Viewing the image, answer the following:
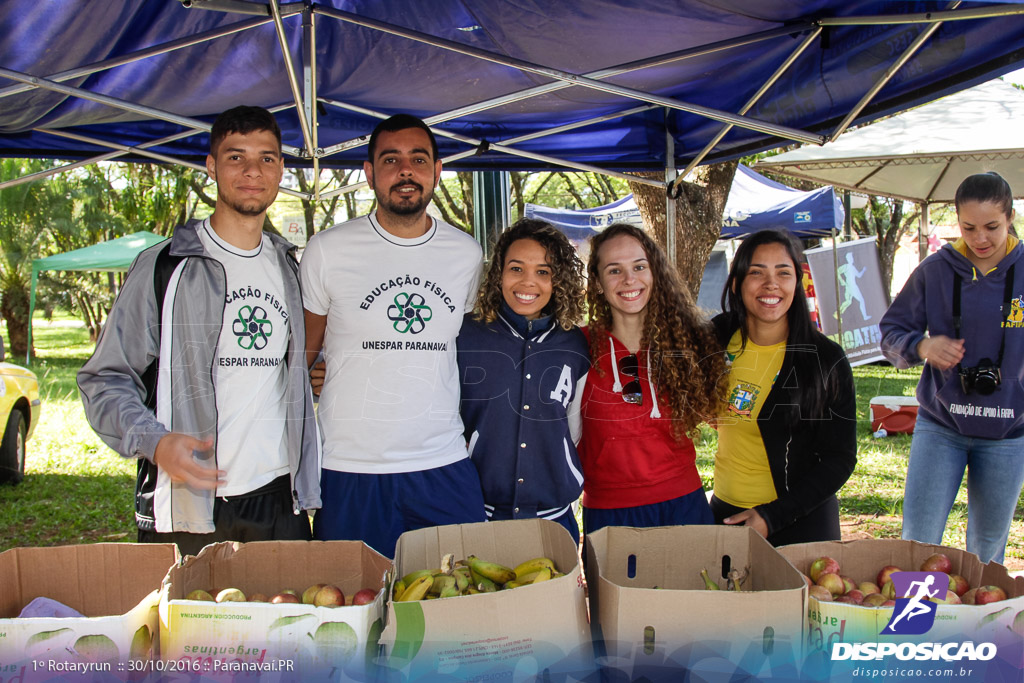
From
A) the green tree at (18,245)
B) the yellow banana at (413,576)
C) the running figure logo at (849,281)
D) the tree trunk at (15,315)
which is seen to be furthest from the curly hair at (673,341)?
the green tree at (18,245)

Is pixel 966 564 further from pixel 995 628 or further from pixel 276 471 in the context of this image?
pixel 276 471

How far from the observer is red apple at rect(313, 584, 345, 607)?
172 cm

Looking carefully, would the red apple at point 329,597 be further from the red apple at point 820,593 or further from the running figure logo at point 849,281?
the running figure logo at point 849,281

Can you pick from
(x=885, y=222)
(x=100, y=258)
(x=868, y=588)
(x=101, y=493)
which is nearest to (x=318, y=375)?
(x=868, y=588)

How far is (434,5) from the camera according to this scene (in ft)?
8.46

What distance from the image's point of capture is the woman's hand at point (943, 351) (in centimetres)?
282

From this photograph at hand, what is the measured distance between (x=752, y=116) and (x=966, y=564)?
7.39 ft

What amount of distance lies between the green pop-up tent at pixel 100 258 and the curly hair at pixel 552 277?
49.2ft

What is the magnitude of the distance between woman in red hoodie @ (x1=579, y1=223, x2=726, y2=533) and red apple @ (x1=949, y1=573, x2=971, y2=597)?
80 cm

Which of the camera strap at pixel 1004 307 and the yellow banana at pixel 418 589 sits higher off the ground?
the camera strap at pixel 1004 307

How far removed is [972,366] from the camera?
3066 millimetres

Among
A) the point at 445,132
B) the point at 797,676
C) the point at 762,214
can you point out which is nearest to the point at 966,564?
the point at 797,676

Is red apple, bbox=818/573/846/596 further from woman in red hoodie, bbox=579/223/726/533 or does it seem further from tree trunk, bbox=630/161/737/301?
tree trunk, bbox=630/161/737/301

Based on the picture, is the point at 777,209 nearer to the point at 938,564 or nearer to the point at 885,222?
the point at 938,564
